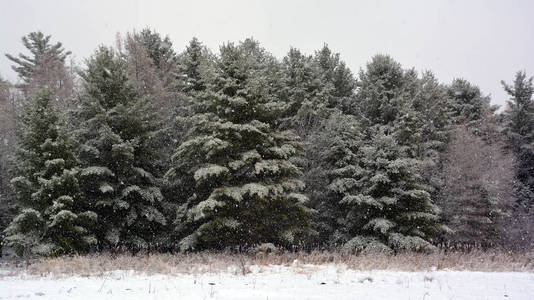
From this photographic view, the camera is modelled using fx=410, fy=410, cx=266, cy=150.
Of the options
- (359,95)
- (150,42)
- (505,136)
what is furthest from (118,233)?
(505,136)

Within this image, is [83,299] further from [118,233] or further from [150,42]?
[150,42]

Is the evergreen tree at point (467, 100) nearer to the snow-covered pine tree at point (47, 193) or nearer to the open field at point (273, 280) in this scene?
the open field at point (273, 280)

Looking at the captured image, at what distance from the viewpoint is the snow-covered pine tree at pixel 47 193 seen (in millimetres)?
16500

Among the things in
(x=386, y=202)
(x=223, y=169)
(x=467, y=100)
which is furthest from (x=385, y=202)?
(x=467, y=100)

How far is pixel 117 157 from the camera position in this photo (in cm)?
1920

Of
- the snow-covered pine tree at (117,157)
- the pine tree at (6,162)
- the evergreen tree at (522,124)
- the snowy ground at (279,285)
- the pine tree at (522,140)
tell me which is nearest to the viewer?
the snowy ground at (279,285)

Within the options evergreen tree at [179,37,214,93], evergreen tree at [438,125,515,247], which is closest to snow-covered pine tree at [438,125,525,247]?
evergreen tree at [438,125,515,247]

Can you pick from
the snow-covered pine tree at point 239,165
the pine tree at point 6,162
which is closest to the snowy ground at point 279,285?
the snow-covered pine tree at point 239,165

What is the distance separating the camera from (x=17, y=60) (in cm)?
4331

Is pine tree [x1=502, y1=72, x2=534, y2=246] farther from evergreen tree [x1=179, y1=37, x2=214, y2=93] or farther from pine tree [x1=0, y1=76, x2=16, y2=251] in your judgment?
pine tree [x1=0, y1=76, x2=16, y2=251]

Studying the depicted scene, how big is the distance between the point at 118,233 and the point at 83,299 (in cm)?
1149

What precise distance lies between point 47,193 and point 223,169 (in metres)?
7.38

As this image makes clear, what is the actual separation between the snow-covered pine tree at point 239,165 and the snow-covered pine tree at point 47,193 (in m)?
4.14

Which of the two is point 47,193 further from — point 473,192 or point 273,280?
point 473,192
